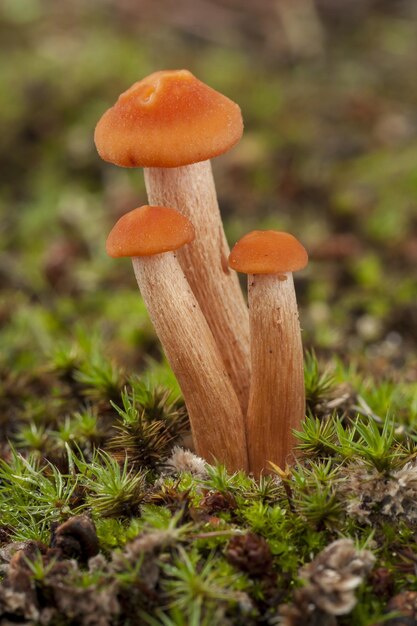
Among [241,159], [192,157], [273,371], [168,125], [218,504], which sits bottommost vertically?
[218,504]

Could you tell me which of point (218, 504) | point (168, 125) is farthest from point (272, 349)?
point (168, 125)

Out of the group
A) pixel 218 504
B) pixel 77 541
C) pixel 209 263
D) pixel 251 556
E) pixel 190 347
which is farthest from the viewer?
pixel 209 263

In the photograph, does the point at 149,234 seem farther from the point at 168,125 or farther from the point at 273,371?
the point at 273,371

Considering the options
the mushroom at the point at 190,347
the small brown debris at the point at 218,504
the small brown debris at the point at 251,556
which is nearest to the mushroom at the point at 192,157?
the mushroom at the point at 190,347

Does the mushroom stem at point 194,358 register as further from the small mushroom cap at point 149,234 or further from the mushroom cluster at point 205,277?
the small mushroom cap at point 149,234

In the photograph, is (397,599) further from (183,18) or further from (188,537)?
(183,18)

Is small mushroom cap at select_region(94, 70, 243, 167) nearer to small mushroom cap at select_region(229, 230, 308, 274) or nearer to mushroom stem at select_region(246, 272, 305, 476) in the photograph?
small mushroom cap at select_region(229, 230, 308, 274)
